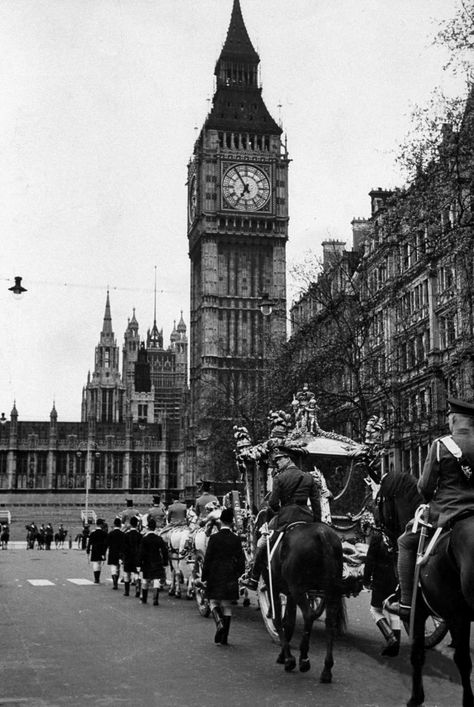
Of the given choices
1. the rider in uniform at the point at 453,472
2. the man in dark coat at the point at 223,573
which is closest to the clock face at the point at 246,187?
the man in dark coat at the point at 223,573

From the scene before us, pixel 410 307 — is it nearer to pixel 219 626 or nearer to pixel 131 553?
pixel 131 553

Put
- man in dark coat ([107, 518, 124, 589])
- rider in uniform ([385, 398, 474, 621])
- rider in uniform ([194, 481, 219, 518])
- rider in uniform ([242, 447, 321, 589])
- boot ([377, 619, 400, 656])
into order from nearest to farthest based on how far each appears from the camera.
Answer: rider in uniform ([385, 398, 474, 621]) → rider in uniform ([242, 447, 321, 589]) → boot ([377, 619, 400, 656]) → rider in uniform ([194, 481, 219, 518]) → man in dark coat ([107, 518, 124, 589])

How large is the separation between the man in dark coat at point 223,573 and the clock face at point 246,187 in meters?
105

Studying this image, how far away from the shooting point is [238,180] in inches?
4665

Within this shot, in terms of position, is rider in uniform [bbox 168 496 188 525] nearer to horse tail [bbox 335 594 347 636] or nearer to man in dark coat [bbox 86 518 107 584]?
man in dark coat [bbox 86 518 107 584]

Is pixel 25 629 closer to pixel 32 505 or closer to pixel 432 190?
pixel 432 190

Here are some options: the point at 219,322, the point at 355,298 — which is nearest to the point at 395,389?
the point at 355,298

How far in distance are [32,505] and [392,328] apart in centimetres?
8204

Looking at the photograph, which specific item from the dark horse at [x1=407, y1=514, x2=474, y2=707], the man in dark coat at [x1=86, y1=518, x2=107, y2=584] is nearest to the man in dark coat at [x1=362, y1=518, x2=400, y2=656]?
the dark horse at [x1=407, y1=514, x2=474, y2=707]

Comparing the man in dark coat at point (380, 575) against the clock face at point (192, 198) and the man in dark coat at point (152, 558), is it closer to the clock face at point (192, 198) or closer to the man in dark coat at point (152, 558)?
the man in dark coat at point (152, 558)

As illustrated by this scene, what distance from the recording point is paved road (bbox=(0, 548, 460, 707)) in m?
9.59

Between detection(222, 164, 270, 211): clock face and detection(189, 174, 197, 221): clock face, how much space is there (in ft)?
16.2

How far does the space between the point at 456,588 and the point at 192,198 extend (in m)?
117

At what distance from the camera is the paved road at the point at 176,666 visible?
959 cm
